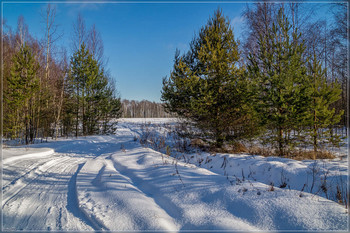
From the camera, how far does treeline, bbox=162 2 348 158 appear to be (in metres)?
6.64

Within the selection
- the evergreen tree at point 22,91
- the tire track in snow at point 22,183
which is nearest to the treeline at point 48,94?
the evergreen tree at point 22,91

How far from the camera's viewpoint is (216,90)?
7.46m

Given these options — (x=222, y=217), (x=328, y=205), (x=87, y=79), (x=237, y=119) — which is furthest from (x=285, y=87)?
(x=87, y=79)

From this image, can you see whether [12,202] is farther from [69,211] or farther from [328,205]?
[328,205]

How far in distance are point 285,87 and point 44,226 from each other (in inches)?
308

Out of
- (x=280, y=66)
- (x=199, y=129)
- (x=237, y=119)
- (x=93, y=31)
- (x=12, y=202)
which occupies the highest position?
(x=93, y=31)

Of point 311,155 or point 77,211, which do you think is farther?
point 311,155

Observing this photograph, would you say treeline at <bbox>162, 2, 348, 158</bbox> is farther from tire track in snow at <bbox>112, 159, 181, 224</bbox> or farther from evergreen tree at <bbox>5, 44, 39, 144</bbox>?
evergreen tree at <bbox>5, 44, 39, 144</bbox>

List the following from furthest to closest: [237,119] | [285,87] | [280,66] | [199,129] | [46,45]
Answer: [46,45]
[199,129]
[237,119]
[280,66]
[285,87]

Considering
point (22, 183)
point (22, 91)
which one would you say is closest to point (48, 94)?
point (22, 91)

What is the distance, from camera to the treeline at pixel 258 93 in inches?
261

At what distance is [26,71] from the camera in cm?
1180

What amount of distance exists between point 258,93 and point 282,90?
2.88 feet

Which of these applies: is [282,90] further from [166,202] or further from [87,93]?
[87,93]
